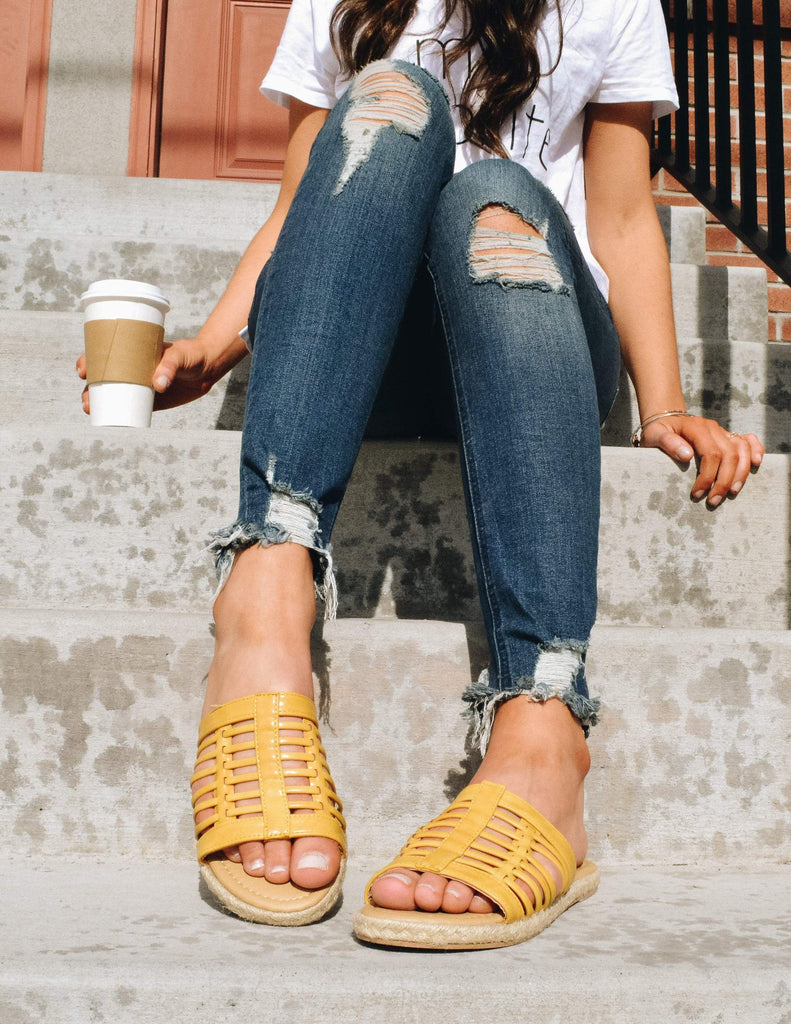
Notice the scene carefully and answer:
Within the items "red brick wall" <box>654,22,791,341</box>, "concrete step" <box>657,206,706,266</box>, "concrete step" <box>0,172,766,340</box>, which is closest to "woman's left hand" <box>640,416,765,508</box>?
"concrete step" <box>0,172,766,340</box>

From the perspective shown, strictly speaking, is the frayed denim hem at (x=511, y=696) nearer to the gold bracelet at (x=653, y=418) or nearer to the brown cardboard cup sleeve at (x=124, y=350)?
the gold bracelet at (x=653, y=418)

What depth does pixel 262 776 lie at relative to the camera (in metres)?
0.75

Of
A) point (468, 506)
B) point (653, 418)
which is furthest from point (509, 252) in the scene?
point (653, 418)

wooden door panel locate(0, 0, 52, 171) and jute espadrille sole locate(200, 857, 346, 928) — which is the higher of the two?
wooden door panel locate(0, 0, 52, 171)

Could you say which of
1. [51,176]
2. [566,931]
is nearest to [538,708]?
[566,931]

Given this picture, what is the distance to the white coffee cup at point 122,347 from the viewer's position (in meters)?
1.21

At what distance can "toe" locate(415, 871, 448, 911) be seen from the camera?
2.24 ft

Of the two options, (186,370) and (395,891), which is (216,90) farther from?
(395,891)

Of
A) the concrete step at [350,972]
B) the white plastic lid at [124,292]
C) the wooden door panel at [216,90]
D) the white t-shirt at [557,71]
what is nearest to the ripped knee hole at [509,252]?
the white t-shirt at [557,71]

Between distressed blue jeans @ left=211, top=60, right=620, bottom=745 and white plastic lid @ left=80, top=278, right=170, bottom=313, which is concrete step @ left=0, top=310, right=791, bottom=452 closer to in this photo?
white plastic lid @ left=80, top=278, right=170, bottom=313

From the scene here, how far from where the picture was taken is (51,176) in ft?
6.86

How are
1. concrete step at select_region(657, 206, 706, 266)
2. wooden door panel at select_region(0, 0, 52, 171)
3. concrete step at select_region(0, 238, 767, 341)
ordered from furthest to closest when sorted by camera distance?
wooden door panel at select_region(0, 0, 52, 171) < concrete step at select_region(657, 206, 706, 266) < concrete step at select_region(0, 238, 767, 341)

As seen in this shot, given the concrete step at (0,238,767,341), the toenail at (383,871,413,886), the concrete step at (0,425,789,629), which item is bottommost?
the toenail at (383,871,413,886)

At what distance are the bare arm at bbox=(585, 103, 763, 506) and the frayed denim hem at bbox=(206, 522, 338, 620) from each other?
51cm
